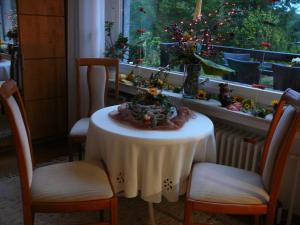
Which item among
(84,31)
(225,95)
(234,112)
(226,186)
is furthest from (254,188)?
(84,31)

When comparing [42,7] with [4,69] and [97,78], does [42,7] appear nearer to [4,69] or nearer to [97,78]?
[4,69]

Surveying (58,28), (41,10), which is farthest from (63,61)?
(41,10)

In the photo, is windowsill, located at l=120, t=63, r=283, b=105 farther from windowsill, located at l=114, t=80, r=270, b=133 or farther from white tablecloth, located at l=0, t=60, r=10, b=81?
white tablecloth, located at l=0, t=60, r=10, b=81

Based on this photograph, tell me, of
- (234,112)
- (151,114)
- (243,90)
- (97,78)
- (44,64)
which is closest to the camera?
(151,114)

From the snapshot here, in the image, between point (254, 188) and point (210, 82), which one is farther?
point (210, 82)

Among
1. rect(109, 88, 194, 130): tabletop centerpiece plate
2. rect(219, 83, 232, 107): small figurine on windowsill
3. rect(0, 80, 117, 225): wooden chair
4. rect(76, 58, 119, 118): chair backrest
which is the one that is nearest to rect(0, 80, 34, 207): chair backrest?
rect(0, 80, 117, 225): wooden chair

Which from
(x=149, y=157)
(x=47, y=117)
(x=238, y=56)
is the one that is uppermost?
(x=238, y=56)

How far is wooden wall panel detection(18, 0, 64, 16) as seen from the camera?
2.83 metres

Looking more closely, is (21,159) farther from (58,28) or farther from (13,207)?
(58,28)

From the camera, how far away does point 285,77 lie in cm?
223

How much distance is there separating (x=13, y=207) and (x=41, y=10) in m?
1.81

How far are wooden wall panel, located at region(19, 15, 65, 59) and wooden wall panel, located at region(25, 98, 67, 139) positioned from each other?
1.59 feet

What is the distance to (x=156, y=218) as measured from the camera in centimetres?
213

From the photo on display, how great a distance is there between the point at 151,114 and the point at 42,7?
1.85 metres
